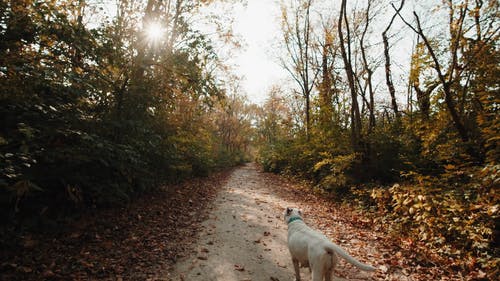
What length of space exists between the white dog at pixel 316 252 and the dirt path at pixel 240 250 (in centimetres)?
78

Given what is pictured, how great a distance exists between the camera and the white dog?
10.1 ft

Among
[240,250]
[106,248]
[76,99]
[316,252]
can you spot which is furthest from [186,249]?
[76,99]

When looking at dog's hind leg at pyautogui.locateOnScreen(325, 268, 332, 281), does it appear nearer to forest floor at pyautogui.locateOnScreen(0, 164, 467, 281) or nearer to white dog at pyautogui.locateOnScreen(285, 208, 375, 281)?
white dog at pyautogui.locateOnScreen(285, 208, 375, 281)

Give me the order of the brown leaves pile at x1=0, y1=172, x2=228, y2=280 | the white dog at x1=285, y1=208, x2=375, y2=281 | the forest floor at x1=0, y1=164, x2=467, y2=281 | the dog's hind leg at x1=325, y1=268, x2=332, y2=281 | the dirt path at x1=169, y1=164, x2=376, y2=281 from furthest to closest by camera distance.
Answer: the dirt path at x1=169, y1=164, x2=376, y2=281 < the forest floor at x1=0, y1=164, x2=467, y2=281 < the brown leaves pile at x1=0, y1=172, x2=228, y2=280 < the dog's hind leg at x1=325, y1=268, x2=332, y2=281 < the white dog at x1=285, y1=208, x2=375, y2=281

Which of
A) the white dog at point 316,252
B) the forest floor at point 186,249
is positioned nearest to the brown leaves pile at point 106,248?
the forest floor at point 186,249

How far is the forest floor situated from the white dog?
2.78 ft

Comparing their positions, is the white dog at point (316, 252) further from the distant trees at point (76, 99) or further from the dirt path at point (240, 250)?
the distant trees at point (76, 99)

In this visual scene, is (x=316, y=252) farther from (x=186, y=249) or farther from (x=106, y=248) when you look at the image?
(x=106, y=248)

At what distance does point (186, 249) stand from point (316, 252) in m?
3.01

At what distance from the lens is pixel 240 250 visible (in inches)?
205

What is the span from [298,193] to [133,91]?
9513mm

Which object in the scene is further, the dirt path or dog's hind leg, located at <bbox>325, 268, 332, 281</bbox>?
the dirt path

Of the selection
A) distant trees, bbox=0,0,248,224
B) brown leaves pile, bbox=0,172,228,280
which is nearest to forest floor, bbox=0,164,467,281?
brown leaves pile, bbox=0,172,228,280

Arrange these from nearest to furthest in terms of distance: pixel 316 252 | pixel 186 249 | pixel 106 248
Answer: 1. pixel 316 252
2. pixel 106 248
3. pixel 186 249
